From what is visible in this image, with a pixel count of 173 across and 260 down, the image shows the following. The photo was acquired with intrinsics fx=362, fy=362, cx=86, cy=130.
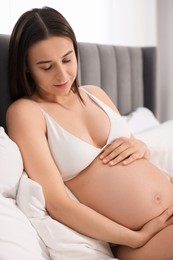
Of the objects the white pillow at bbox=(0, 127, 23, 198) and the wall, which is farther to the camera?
the wall

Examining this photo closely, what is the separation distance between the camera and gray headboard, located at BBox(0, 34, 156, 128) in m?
1.95

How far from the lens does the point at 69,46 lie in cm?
123

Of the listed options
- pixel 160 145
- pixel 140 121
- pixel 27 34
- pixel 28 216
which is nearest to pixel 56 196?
pixel 28 216

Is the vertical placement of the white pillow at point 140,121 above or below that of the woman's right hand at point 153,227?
below

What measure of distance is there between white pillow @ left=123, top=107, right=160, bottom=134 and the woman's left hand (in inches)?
27.8

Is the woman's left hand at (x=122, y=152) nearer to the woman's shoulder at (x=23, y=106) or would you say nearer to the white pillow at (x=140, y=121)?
the woman's shoulder at (x=23, y=106)

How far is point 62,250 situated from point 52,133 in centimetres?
38

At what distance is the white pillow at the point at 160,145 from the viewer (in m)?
1.64

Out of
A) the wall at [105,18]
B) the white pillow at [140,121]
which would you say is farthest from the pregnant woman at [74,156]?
the white pillow at [140,121]

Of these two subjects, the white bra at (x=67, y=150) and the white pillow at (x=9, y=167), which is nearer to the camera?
the white pillow at (x=9, y=167)

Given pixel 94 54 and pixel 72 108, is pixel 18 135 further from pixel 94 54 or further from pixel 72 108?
pixel 94 54

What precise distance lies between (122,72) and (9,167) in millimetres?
1397

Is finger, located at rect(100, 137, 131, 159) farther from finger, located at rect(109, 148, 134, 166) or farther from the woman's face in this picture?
the woman's face

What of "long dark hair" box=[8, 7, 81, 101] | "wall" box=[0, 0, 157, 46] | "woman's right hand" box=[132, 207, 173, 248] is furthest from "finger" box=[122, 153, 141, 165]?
"wall" box=[0, 0, 157, 46]
